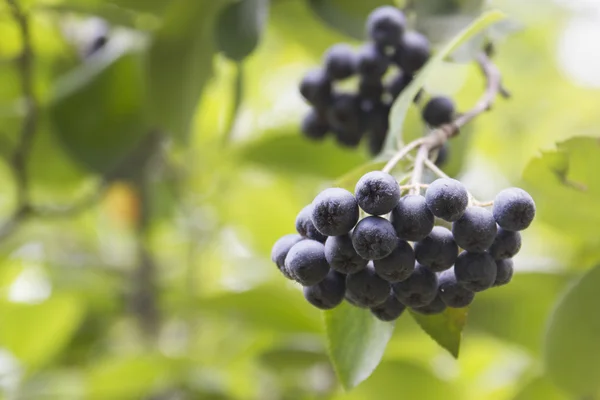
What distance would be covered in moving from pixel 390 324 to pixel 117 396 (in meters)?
0.77

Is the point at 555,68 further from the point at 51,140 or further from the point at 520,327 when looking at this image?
the point at 51,140

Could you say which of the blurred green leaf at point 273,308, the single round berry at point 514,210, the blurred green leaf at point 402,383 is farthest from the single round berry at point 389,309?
the blurred green leaf at point 273,308

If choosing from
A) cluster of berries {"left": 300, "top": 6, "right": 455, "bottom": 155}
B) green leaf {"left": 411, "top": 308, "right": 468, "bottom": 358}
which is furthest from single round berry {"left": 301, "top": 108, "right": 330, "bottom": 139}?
green leaf {"left": 411, "top": 308, "right": 468, "bottom": 358}

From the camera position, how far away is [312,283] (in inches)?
20.8

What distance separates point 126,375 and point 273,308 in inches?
10.2

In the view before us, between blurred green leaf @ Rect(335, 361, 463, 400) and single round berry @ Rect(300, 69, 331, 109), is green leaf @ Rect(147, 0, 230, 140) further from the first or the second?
blurred green leaf @ Rect(335, 361, 463, 400)

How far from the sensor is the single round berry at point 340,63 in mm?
784

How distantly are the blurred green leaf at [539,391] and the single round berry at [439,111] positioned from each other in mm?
439

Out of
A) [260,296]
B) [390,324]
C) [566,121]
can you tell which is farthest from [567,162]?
[566,121]

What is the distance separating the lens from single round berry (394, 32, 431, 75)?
2.46ft

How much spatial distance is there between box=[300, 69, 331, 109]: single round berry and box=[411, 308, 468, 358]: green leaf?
308mm

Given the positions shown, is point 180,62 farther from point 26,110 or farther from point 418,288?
point 418,288

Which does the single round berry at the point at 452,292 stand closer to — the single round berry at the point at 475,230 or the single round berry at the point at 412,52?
the single round berry at the point at 475,230

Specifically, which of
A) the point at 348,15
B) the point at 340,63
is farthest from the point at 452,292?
the point at 348,15
